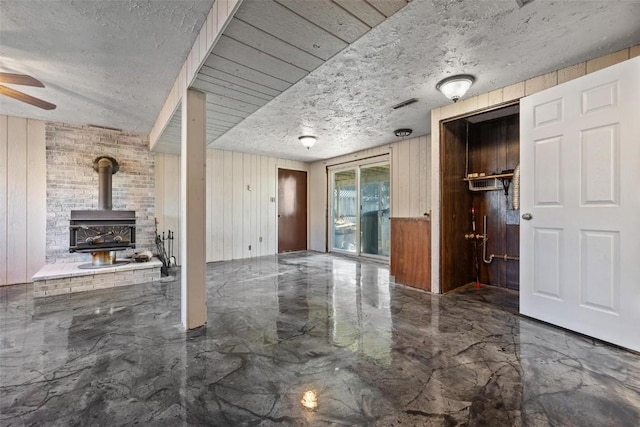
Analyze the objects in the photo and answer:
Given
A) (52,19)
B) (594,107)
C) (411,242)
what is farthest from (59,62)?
(594,107)

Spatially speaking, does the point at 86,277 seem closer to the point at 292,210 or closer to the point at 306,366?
the point at 306,366

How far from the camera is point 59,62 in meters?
2.52

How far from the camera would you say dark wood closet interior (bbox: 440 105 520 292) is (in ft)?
11.7

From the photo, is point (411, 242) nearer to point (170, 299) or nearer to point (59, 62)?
point (170, 299)

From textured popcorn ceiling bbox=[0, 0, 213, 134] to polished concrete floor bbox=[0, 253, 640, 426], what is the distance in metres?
2.41

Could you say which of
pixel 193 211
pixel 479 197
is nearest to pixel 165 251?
pixel 193 211

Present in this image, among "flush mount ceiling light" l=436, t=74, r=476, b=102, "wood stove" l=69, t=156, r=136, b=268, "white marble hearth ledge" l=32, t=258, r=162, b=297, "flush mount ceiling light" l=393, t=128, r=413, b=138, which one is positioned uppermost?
"flush mount ceiling light" l=393, t=128, r=413, b=138

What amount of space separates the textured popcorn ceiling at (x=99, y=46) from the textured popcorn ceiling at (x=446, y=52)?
1171 mm

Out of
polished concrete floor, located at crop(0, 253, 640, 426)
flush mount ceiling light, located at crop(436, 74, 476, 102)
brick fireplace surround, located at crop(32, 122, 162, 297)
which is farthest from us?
brick fireplace surround, located at crop(32, 122, 162, 297)

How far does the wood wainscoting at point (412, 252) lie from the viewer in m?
3.67

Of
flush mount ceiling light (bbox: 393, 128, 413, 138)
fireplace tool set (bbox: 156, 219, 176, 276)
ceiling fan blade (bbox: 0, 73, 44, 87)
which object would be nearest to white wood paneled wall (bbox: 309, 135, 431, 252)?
flush mount ceiling light (bbox: 393, 128, 413, 138)

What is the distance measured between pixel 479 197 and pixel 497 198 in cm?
23

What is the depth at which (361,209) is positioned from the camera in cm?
631

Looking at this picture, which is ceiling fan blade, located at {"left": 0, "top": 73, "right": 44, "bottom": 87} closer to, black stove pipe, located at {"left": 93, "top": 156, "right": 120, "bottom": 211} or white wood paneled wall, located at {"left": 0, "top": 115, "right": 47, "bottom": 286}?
black stove pipe, located at {"left": 93, "top": 156, "right": 120, "bottom": 211}
